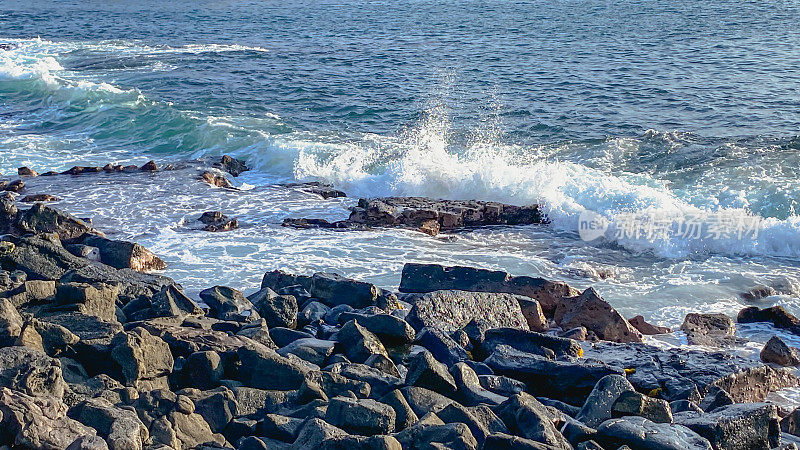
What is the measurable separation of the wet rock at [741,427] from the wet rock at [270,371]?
248cm

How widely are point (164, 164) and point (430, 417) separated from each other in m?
12.9

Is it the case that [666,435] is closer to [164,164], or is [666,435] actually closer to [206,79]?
[164,164]

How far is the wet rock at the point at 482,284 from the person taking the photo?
8.48m

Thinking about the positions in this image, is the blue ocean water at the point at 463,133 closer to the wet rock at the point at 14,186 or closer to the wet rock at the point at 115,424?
the wet rock at the point at 14,186

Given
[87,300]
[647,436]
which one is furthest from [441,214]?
[647,436]

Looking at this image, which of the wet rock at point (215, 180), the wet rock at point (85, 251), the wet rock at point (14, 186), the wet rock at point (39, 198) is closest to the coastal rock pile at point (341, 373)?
the wet rock at point (85, 251)

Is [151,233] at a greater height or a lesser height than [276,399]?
lesser

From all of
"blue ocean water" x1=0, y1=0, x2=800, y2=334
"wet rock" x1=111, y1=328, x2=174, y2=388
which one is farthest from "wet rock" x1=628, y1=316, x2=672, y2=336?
"wet rock" x1=111, y1=328, x2=174, y2=388

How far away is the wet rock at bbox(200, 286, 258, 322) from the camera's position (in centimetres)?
704

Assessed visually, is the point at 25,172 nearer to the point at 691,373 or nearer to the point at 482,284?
the point at 482,284

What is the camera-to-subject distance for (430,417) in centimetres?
479

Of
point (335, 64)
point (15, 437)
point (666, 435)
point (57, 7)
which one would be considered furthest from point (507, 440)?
point (57, 7)

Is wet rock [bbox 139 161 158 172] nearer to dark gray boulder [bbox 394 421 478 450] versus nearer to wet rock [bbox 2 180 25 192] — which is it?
wet rock [bbox 2 180 25 192]

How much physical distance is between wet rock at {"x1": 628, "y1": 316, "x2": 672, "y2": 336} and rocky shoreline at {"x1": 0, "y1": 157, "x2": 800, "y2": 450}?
14 millimetres
